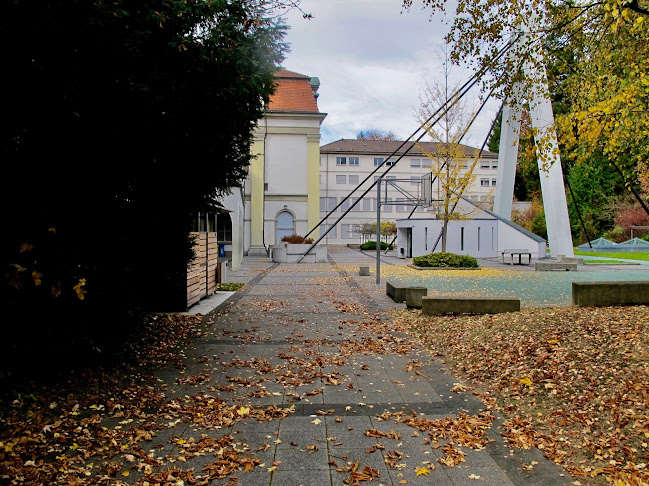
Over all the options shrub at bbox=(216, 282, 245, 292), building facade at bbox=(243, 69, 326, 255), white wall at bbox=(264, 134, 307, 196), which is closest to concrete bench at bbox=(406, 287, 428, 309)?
shrub at bbox=(216, 282, 245, 292)

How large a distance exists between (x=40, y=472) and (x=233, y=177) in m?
6.42

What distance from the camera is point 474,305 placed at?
365 inches

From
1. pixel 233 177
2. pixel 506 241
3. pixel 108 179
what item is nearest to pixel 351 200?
pixel 506 241

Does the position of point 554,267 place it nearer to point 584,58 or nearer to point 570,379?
point 584,58

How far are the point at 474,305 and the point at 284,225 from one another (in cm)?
3268

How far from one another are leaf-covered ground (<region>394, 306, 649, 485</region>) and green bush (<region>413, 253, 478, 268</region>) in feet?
48.1

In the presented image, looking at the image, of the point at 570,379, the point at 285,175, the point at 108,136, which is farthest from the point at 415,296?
the point at 285,175

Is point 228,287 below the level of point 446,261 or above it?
below

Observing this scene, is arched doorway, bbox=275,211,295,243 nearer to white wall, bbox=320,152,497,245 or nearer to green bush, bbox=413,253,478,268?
green bush, bbox=413,253,478,268

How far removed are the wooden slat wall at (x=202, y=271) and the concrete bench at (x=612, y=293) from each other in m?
7.29

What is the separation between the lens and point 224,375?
19.9ft

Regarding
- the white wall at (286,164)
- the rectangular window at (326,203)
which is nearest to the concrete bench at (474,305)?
the white wall at (286,164)

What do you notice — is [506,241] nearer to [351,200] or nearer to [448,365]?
[448,365]

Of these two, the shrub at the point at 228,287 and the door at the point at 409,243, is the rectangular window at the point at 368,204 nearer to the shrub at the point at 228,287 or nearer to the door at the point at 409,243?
the door at the point at 409,243
